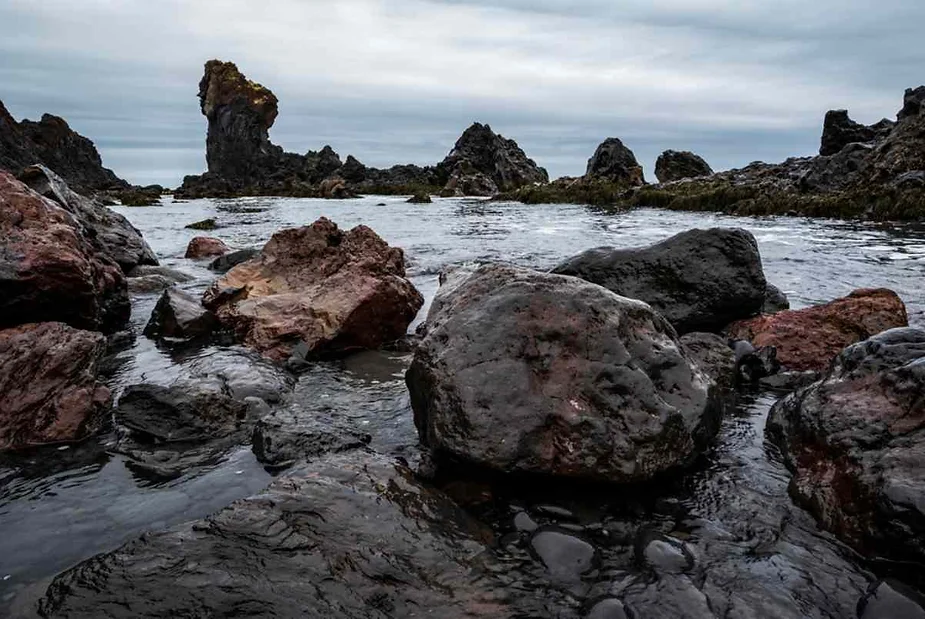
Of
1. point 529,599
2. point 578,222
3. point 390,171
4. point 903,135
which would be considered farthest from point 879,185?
point 390,171

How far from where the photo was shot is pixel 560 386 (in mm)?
4555

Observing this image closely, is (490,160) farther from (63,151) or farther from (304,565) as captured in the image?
(304,565)

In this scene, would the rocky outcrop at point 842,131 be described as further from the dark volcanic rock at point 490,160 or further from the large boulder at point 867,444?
the large boulder at point 867,444

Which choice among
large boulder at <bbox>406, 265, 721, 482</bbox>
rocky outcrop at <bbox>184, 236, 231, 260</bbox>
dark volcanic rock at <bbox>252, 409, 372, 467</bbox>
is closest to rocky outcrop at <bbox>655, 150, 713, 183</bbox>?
rocky outcrop at <bbox>184, 236, 231, 260</bbox>

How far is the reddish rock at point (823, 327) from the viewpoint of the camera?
702 cm

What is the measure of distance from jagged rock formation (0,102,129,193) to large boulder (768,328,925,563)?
111m

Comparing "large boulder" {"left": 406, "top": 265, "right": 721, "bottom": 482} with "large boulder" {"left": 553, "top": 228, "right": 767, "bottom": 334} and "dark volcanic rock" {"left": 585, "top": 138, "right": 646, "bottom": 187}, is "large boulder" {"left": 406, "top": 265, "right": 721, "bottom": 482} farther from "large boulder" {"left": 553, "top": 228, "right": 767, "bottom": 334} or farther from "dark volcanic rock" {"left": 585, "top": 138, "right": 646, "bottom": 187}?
"dark volcanic rock" {"left": 585, "top": 138, "right": 646, "bottom": 187}

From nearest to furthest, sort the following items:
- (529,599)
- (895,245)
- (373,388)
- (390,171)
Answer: (529,599)
(373,388)
(895,245)
(390,171)

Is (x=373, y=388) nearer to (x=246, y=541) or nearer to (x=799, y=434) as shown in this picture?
(x=246, y=541)

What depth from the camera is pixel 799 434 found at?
462 centimetres

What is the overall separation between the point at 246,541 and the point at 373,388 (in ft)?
10.5

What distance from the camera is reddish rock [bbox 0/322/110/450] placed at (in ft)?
16.5

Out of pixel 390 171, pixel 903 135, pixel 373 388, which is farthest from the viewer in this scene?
pixel 390 171

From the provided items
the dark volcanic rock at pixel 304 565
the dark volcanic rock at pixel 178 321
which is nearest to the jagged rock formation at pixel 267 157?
the dark volcanic rock at pixel 178 321
